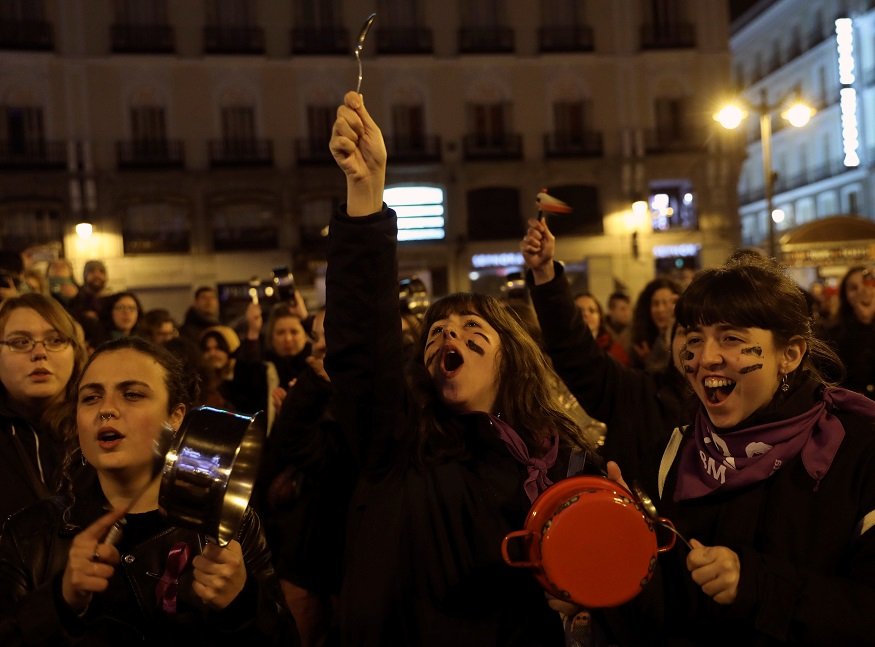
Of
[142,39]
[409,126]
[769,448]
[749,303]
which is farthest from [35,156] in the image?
Result: [769,448]

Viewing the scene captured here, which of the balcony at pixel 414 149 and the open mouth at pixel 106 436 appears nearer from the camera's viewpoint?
the open mouth at pixel 106 436

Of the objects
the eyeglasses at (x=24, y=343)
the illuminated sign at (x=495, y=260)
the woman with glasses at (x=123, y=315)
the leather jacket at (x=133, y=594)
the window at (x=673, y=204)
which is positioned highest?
the window at (x=673, y=204)

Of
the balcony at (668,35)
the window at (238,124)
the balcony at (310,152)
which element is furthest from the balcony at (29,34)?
the balcony at (668,35)

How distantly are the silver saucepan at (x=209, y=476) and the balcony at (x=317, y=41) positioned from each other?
2803cm

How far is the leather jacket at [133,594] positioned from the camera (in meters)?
2.06

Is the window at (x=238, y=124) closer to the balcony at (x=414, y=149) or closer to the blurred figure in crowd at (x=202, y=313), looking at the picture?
the balcony at (x=414, y=149)

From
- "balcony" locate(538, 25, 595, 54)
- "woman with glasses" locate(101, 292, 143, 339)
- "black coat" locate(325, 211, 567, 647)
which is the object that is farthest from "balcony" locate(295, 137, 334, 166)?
"black coat" locate(325, 211, 567, 647)

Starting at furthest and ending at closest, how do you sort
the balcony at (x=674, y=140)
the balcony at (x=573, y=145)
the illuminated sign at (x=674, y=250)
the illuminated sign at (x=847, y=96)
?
the illuminated sign at (x=847, y=96) < the illuminated sign at (x=674, y=250) < the balcony at (x=674, y=140) < the balcony at (x=573, y=145)

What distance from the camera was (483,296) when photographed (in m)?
2.96

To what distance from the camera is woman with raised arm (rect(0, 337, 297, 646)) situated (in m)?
1.91

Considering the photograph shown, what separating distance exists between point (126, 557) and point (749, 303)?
5.64ft

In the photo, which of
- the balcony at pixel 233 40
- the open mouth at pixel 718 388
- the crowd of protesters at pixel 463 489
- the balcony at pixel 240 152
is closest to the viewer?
the crowd of protesters at pixel 463 489

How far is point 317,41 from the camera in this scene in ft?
92.7

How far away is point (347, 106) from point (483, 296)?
3.24 feet
